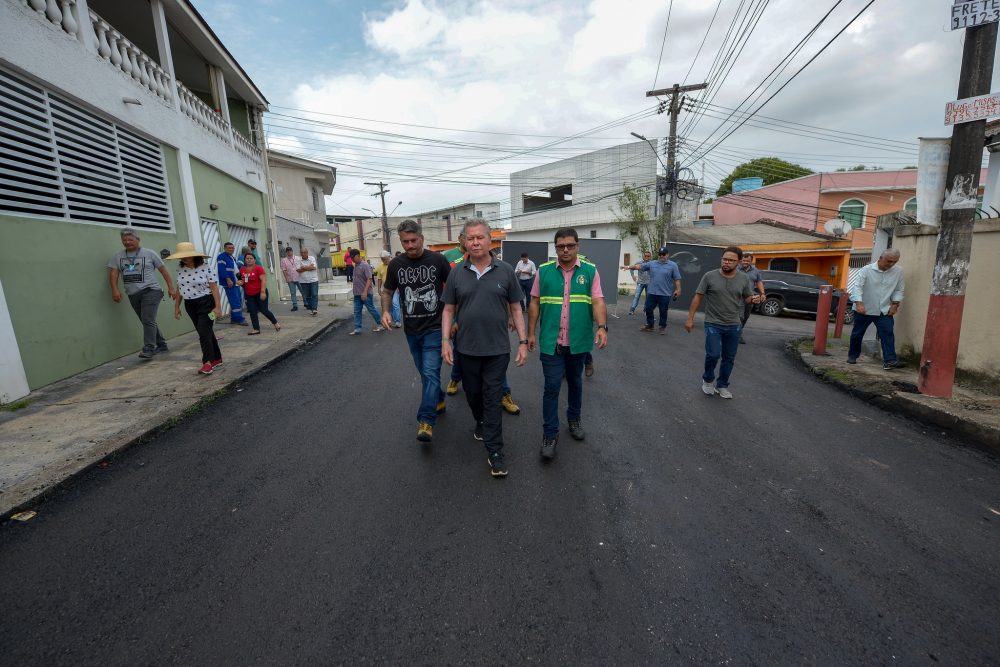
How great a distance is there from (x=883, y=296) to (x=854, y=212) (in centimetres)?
2430

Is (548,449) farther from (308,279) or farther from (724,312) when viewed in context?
(308,279)

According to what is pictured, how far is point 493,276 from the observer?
3.30 m

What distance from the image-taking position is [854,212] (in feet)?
80.2

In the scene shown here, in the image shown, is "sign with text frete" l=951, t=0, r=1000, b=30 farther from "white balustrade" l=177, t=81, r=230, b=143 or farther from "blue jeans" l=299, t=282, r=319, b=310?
"white balustrade" l=177, t=81, r=230, b=143

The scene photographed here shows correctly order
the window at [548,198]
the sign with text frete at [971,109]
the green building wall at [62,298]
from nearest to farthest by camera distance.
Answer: the sign with text frete at [971,109] → the green building wall at [62,298] → the window at [548,198]

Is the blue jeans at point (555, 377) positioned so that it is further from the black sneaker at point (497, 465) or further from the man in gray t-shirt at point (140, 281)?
the man in gray t-shirt at point (140, 281)

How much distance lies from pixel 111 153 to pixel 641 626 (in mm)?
8442

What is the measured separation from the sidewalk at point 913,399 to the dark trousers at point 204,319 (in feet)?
25.6

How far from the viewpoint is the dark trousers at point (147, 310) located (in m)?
6.07

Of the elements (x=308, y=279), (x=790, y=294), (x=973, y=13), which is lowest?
(x=790, y=294)

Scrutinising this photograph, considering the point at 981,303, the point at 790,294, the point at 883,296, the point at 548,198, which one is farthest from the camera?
the point at 548,198

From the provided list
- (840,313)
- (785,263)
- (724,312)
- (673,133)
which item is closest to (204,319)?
(724,312)

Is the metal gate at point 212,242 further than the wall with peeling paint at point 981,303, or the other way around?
the metal gate at point 212,242

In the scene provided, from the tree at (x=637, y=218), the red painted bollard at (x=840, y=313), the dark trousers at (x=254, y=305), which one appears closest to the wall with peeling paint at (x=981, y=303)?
the red painted bollard at (x=840, y=313)
